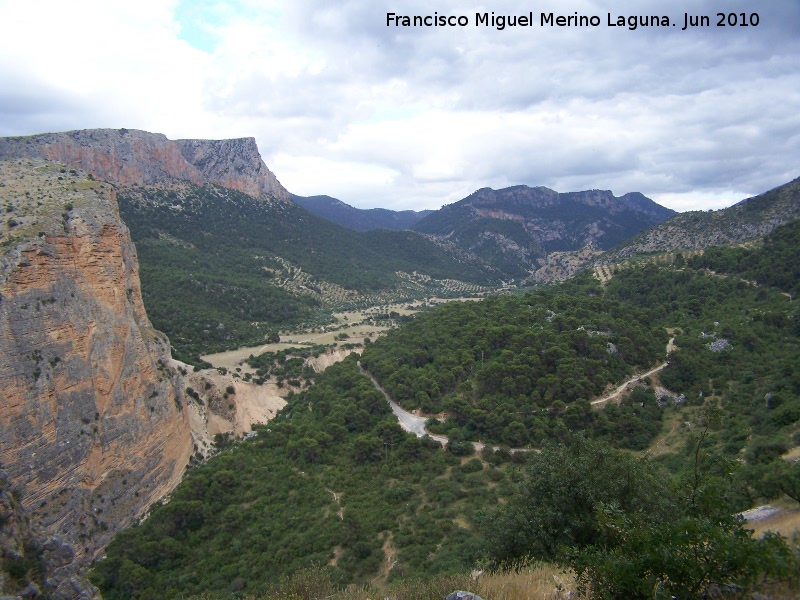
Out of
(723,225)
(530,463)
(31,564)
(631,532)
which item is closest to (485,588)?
(631,532)

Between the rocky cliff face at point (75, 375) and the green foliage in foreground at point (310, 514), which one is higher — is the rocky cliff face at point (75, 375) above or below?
above

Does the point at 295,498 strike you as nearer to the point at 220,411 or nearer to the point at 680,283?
the point at 220,411

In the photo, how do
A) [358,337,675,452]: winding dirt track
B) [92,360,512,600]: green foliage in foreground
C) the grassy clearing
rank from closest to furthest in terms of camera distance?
the grassy clearing → [92,360,512,600]: green foliage in foreground → [358,337,675,452]: winding dirt track

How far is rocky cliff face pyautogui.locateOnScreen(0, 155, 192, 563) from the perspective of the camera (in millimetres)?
19359

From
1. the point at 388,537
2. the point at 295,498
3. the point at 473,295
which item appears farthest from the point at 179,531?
the point at 473,295

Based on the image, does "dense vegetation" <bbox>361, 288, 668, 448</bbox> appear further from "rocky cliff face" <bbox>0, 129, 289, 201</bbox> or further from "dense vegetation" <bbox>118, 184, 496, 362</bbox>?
"rocky cliff face" <bbox>0, 129, 289, 201</bbox>

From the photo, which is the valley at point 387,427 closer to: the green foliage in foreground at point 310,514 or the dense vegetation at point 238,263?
the green foliage in foreground at point 310,514

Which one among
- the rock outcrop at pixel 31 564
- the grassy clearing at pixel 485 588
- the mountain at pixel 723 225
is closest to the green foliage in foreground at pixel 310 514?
the rock outcrop at pixel 31 564

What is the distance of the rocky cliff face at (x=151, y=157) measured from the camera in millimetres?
72312

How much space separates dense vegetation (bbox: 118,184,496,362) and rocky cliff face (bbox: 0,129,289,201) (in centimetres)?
457

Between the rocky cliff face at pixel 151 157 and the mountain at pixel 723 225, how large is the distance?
88.7 metres

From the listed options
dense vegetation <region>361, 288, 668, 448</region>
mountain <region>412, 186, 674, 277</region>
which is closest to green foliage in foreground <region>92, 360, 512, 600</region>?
dense vegetation <region>361, 288, 668, 448</region>

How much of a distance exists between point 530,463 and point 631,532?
11084 mm

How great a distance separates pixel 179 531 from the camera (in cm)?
2298
